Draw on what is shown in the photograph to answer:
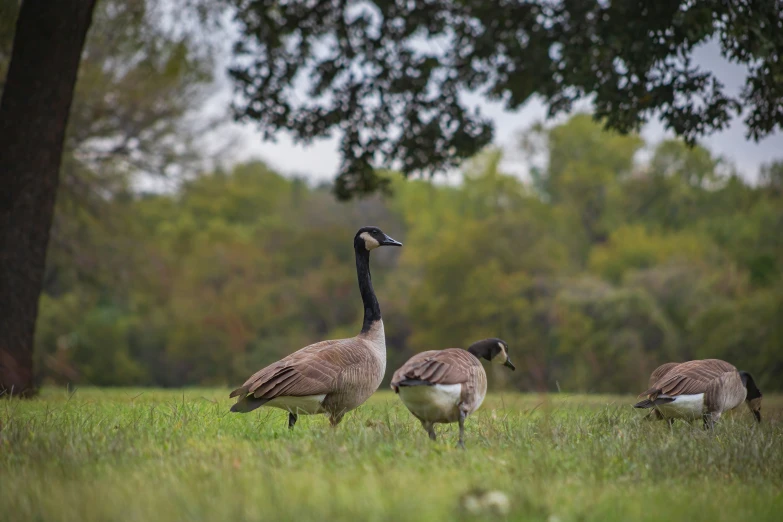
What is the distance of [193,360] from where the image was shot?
48.1 m

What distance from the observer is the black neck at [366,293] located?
8117 mm

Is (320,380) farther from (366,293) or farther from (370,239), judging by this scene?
(370,239)

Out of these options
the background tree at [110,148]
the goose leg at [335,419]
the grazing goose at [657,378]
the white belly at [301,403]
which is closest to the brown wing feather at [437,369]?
the white belly at [301,403]

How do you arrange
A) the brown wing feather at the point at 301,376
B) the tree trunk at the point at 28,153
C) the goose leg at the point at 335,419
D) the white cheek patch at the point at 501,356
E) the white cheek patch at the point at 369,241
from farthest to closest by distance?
the tree trunk at the point at 28,153 → the white cheek patch at the point at 369,241 → the white cheek patch at the point at 501,356 → the goose leg at the point at 335,419 → the brown wing feather at the point at 301,376

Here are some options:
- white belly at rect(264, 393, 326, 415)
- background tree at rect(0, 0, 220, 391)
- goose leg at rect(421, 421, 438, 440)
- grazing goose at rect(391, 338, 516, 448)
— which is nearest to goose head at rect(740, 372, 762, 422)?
grazing goose at rect(391, 338, 516, 448)

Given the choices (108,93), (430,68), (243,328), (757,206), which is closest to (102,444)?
(430,68)

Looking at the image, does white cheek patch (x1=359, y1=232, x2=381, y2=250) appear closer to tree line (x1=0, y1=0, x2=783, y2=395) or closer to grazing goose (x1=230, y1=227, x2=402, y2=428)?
grazing goose (x1=230, y1=227, x2=402, y2=428)

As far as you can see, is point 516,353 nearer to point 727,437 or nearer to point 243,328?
point 243,328

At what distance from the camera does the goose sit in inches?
298

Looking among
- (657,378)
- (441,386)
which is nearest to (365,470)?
(441,386)

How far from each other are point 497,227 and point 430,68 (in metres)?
35.1

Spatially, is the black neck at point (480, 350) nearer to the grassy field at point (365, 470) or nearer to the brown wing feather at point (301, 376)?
the grassy field at point (365, 470)

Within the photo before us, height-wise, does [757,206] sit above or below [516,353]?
above

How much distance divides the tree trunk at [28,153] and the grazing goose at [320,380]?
587cm
